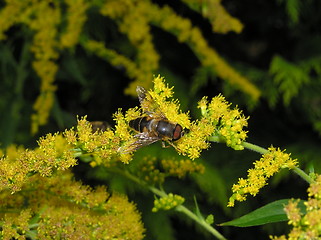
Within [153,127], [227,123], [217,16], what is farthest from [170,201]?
[217,16]

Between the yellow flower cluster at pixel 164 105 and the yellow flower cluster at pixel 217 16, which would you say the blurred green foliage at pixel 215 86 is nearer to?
the yellow flower cluster at pixel 217 16

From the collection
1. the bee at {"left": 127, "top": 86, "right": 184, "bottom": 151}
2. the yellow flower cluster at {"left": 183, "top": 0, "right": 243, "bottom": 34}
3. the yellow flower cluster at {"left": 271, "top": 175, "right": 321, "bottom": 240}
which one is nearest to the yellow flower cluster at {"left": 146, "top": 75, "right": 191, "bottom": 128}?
the bee at {"left": 127, "top": 86, "right": 184, "bottom": 151}

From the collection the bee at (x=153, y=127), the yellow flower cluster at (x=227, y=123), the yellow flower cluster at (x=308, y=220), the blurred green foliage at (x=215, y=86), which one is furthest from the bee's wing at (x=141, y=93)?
the blurred green foliage at (x=215, y=86)

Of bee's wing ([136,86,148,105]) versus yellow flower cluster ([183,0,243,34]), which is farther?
yellow flower cluster ([183,0,243,34])

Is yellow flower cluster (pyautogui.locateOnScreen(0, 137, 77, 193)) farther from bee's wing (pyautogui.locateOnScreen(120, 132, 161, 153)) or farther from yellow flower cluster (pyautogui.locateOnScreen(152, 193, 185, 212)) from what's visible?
yellow flower cluster (pyautogui.locateOnScreen(152, 193, 185, 212))

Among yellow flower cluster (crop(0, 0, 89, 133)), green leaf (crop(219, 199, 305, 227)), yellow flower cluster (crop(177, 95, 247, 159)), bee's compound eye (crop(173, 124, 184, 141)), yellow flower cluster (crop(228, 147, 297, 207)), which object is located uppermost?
yellow flower cluster (crop(0, 0, 89, 133))

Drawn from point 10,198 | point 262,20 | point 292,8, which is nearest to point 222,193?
point 292,8

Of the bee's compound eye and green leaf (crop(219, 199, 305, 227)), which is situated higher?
the bee's compound eye

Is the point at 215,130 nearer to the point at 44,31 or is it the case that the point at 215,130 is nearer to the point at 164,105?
the point at 164,105
